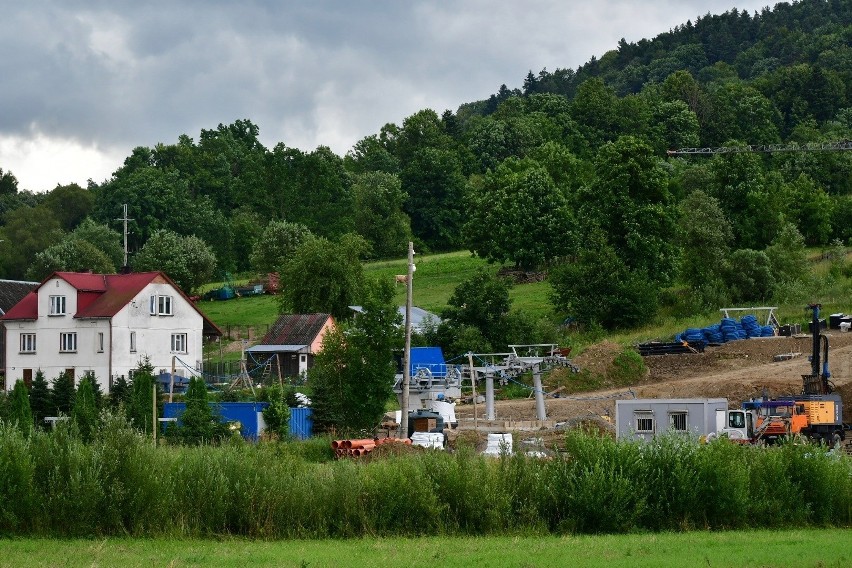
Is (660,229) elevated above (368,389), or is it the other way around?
(660,229)

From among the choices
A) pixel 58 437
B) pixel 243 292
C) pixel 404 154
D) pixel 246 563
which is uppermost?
pixel 404 154

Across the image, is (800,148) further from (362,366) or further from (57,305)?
(362,366)

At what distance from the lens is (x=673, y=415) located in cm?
4659

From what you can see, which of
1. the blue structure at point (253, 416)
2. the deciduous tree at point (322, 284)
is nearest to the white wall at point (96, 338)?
the deciduous tree at point (322, 284)

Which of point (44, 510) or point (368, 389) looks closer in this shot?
point (44, 510)

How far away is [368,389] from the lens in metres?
51.2

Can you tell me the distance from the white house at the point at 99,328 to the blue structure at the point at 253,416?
56.0 ft

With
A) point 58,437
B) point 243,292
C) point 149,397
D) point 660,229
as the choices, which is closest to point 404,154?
point 243,292

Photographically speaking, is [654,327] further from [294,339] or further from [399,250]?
[399,250]

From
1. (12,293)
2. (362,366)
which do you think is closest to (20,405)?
(362,366)

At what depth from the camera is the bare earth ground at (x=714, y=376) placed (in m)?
57.2

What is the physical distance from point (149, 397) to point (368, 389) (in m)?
9.05

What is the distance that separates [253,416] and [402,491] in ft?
76.6

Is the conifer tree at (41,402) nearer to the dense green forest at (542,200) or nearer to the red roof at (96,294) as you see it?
the red roof at (96,294)
